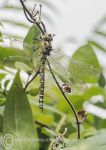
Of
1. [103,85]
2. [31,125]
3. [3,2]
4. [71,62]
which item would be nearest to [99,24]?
[103,85]

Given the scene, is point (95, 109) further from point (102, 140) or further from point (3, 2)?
point (102, 140)

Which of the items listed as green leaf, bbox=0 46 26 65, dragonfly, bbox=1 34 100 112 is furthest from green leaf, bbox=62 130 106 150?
green leaf, bbox=0 46 26 65

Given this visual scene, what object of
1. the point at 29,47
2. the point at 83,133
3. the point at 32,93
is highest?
the point at 29,47

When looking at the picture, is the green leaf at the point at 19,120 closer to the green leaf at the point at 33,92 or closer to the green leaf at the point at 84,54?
the green leaf at the point at 33,92

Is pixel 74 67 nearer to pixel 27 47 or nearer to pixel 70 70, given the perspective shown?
pixel 70 70

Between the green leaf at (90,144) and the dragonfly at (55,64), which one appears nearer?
the green leaf at (90,144)

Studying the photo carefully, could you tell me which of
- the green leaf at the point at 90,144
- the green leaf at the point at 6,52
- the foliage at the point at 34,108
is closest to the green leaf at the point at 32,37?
the foliage at the point at 34,108
